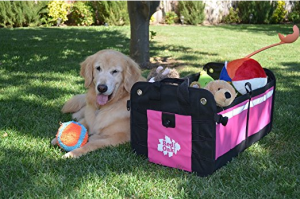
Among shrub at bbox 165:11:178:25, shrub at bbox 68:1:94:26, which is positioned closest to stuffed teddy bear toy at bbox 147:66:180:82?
shrub at bbox 68:1:94:26

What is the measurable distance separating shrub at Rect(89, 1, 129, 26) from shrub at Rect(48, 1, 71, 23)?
1501 millimetres

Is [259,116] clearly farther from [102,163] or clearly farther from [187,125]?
[102,163]

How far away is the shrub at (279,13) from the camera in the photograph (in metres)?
18.9

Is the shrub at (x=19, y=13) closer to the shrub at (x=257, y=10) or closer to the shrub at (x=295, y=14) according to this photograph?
the shrub at (x=257, y=10)

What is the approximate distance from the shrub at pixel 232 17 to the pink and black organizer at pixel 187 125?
1687cm

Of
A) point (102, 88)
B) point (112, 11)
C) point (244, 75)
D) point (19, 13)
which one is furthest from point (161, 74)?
point (112, 11)

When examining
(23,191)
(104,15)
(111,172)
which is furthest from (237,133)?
(104,15)

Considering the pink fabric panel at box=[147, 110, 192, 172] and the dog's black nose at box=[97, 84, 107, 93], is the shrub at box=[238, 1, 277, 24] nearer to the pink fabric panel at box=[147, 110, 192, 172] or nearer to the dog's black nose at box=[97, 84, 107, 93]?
the dog's black nose at box=[97, 84, 107, 93]

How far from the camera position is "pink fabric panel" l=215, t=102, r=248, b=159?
8.51ft

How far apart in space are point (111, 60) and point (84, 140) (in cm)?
81

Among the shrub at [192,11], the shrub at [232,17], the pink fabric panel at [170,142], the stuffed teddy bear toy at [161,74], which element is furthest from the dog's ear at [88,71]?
the shrub at [232,17]

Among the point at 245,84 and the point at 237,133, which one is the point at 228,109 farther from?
the point at 245,84

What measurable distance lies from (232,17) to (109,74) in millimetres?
17026

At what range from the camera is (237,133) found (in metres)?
2.87
